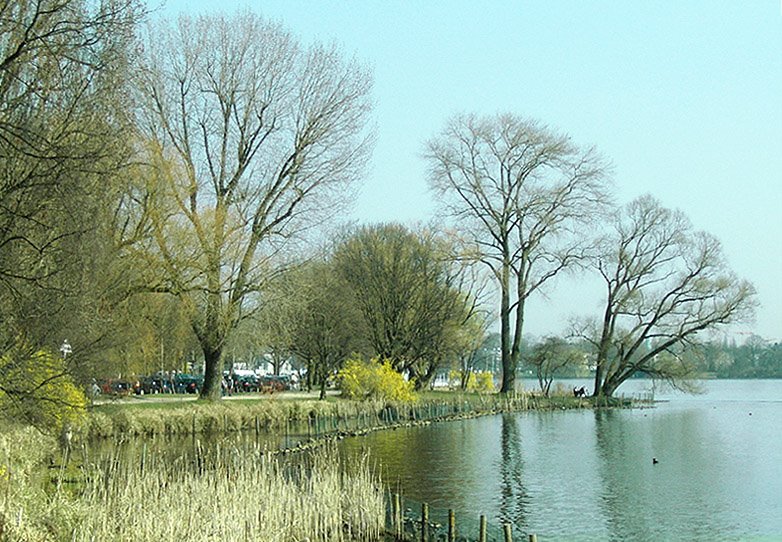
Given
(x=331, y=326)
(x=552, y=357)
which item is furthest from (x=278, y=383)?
(x=552, y=357)

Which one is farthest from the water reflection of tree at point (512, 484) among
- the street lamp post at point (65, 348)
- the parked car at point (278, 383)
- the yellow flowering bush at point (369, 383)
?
the parked car at point (278, 383)

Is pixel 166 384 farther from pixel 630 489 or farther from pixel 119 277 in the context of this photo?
pixel 630 489

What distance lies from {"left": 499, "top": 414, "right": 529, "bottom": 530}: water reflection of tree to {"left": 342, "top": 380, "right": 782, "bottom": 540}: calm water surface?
0.09 feet

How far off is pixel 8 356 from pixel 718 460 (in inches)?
815

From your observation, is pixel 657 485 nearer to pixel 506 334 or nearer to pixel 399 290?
pixel 399 290

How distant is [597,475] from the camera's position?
24.6 metres

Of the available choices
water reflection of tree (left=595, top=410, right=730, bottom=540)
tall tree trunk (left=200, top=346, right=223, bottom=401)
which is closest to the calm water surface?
water reflection of tree (left=595, top=410, right=730, bottom=540)

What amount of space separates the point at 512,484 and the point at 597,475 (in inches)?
122

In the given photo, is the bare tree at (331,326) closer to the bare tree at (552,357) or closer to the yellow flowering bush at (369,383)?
the yellow flowering bush at (369,383)

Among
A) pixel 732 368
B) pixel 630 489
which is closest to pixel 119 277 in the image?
pixel 630 489

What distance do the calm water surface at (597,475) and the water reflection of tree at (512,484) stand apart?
0.03 meters

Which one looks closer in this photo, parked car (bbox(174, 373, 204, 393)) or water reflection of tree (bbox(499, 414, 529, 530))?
water reflection of tree (bbox(499, 414, 529, 530))

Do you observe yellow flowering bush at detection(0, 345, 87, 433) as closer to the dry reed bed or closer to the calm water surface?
the dry reed bed

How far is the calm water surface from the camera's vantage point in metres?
18.0
